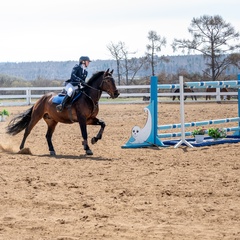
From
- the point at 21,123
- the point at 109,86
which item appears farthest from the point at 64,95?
the point at 21,123

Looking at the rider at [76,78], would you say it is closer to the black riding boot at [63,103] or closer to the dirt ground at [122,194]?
the black riding boot at [63,103]

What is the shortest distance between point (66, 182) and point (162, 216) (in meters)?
2.57

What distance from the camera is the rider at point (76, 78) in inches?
515

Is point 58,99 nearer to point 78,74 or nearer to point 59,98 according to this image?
point 59,98

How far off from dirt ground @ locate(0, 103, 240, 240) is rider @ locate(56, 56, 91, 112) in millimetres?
1148

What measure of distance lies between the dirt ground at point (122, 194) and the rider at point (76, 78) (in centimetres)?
115

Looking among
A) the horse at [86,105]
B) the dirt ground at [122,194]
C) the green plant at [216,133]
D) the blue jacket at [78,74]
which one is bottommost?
the dirt ground at [122,194]

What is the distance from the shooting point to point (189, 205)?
25.7 ft

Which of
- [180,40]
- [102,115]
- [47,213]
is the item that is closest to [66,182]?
[47,213]

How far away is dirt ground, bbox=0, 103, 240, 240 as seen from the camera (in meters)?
6.76

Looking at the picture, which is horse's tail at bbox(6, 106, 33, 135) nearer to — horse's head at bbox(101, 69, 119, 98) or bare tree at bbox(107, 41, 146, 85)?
horse's head at bbox(101, 69, 119, 98)

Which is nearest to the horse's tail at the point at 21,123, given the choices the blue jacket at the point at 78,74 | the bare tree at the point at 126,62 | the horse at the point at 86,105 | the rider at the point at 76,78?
the horse at the point at 86,105

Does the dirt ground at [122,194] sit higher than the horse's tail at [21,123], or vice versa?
the horse's tail at [21,123]

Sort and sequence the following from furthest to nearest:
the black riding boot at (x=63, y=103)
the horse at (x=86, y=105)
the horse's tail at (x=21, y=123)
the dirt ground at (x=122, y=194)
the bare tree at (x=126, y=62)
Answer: the bare tree at (x=126, y=62) → the horse's tail at (x=21, y=123) → the black riding boot at (x=63, y=103) → the horse at (x=86, y=105) → the dirt ground at (x=122, y=194)
